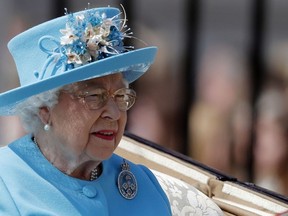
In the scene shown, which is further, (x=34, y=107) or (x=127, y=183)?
(x=127, y=183)

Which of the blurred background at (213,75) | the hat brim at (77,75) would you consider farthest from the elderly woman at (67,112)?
the blurred background at (213,75)

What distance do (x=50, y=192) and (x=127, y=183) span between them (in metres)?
0.28

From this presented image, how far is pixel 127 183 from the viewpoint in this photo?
267 cm

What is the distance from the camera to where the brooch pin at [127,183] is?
8.66 feet

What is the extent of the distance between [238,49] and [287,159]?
25.8 inches

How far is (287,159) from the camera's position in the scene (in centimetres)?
499

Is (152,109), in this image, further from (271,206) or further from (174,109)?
(271,206)

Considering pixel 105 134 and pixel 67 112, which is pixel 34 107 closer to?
pixel 67 112

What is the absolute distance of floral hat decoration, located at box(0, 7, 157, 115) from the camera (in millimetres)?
2385

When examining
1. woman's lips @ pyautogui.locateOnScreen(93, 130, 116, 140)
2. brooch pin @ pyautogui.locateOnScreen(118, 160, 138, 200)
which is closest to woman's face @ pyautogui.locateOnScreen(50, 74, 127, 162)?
woman's lips @ pyautogui.locateOnScreen(93, 130, 116, 140)

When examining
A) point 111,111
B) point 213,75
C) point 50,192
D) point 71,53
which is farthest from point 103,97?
point 213,75

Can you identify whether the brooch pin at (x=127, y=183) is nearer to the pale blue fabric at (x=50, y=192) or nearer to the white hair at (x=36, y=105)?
the pale blue fabric at (x=50, y=192)

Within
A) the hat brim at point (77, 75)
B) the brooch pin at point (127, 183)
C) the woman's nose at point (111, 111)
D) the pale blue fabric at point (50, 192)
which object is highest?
the hat brim at point (77, 75)

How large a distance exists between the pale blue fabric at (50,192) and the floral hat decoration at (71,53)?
0.46ft
